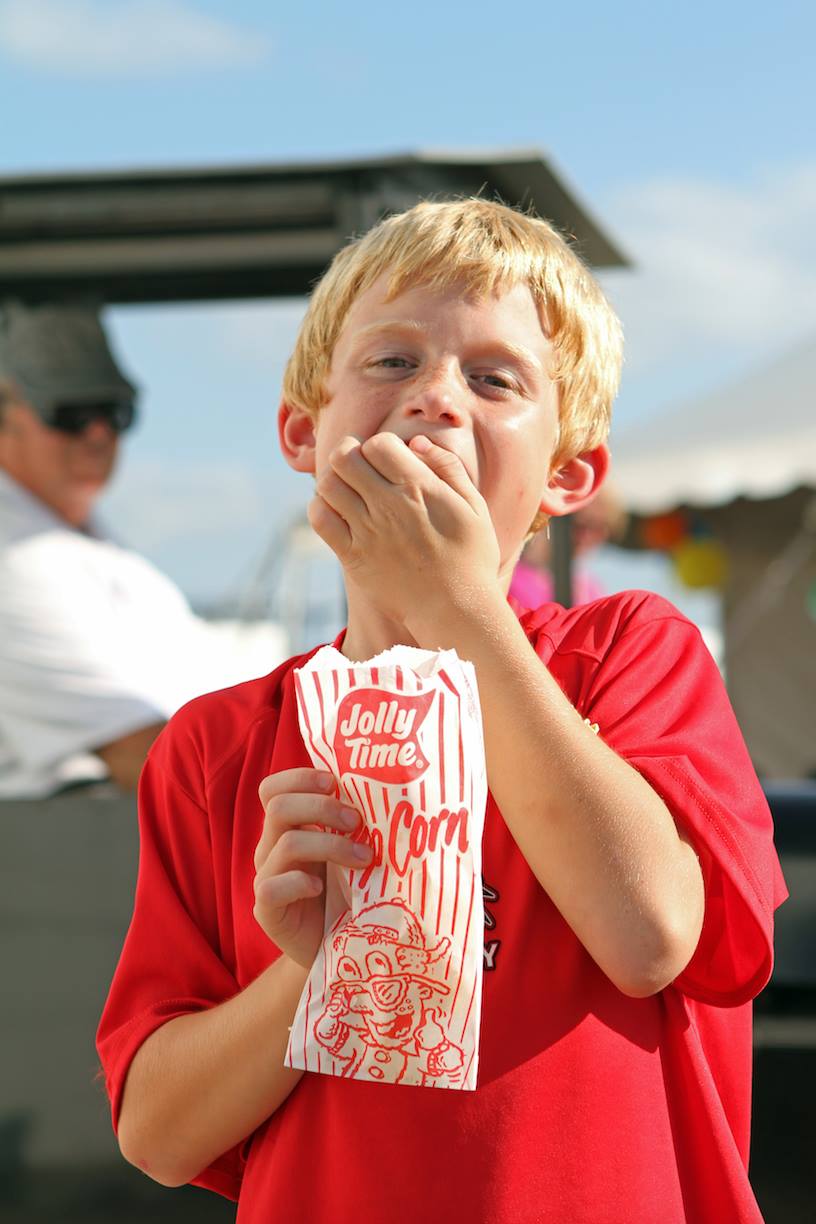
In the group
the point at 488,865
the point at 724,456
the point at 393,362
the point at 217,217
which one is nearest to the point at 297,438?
the point at 393,362

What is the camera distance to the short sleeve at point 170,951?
118 cm

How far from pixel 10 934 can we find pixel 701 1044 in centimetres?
162

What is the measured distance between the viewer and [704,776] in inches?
43.6

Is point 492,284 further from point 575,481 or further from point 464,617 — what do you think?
point 464,617

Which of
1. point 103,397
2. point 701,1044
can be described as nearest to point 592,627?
point 701,1044

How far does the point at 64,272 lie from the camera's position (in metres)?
3.04

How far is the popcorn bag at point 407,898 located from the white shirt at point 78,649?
6.29ft

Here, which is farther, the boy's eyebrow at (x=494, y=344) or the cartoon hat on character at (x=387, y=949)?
the boy's eyebrow at (x=494, y=344)

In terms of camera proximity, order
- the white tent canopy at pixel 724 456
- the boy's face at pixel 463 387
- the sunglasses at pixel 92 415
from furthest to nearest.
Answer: the white tent canopy at pixel 724 456 < the sunglasses at pixel 92 415 < the boy's face at pixel 463 387

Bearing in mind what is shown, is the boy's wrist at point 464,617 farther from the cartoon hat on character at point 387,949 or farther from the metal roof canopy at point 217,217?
the metal roof canopy at point 217,217

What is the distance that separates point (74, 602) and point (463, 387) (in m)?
2.01

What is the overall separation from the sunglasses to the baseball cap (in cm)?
1

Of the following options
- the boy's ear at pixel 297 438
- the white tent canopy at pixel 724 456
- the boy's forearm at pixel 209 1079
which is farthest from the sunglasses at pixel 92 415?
the white tent canopy at pixel 724 456

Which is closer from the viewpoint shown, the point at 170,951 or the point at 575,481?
the point at 170,951
